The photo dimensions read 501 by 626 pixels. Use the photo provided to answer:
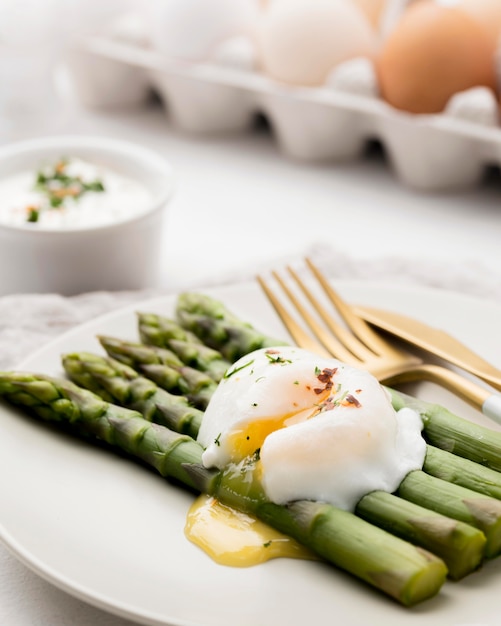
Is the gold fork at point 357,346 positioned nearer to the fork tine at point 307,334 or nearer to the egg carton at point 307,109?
the fork tine at point 307,334

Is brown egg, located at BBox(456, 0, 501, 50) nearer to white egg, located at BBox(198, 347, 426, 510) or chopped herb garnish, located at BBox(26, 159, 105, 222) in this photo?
chopped herb garnish, located at BBox(26, 159, 105, 222)

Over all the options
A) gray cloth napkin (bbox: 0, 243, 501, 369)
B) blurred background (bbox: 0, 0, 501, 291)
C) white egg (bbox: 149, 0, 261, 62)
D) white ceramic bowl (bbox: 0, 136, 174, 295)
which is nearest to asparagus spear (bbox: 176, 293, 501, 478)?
gray cloth napkin (bbox: 0, 243, 501, 369)

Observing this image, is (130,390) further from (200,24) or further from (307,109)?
(200,24)

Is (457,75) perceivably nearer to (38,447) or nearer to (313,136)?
(313,136)

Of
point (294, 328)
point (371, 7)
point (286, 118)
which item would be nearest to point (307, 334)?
point (294, 328)

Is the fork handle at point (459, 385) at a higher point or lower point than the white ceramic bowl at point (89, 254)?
higher

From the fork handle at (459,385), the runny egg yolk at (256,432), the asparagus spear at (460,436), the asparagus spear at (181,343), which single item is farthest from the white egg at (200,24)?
the runny egg yolk at (256,432)
